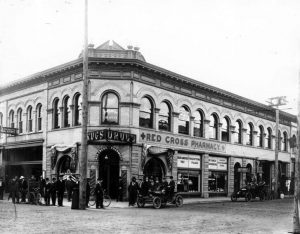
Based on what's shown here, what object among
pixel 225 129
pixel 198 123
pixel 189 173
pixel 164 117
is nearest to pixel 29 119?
pixel 164 117

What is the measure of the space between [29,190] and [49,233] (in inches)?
465

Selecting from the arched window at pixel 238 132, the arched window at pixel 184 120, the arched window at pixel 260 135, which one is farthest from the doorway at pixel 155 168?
the arched window at pixel 260 135

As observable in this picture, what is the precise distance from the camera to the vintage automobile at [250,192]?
88.9 feet

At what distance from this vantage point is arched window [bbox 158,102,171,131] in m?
26.4

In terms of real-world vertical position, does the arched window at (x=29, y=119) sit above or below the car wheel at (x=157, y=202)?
above

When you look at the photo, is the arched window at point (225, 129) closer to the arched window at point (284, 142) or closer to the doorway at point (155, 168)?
the doorway at point (155, 168)

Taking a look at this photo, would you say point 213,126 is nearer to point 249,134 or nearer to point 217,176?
point 217,176

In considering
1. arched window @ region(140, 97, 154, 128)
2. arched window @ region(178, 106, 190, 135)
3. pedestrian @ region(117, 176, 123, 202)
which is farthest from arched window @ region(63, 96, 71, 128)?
arched window @ region(178, 106, 190, 135)

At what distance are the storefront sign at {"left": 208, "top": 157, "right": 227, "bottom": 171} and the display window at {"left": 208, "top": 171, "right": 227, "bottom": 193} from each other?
0.38 m

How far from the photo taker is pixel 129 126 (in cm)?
2394

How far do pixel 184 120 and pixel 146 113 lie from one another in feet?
13.1

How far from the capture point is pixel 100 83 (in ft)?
79.0

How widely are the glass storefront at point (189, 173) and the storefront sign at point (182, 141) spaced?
0.79 meters

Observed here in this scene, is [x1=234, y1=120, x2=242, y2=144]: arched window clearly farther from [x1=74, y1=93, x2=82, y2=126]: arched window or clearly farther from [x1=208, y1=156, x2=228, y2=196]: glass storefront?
[x1=74, y1=93, x2=82, y2=126]: arched window
